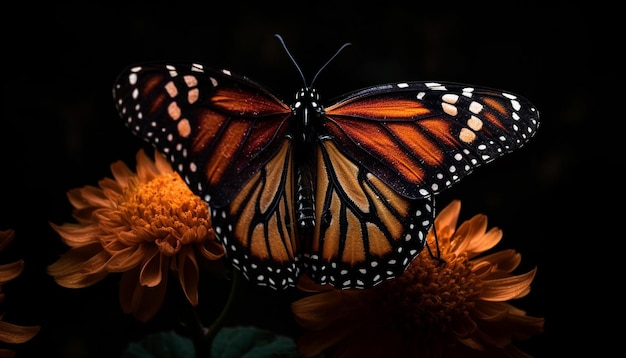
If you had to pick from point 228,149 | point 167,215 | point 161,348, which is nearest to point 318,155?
point 228,149

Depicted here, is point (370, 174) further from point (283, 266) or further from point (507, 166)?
point (507, 166)

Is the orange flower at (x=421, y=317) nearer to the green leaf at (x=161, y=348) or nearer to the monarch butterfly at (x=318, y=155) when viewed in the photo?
the monarch butterfly at (x=318, y=155)

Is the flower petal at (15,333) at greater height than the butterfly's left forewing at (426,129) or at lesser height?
lesser

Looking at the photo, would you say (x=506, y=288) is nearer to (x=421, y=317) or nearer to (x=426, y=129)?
(x=421, y=317)

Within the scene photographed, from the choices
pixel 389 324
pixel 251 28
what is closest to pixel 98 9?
pixel 251 28

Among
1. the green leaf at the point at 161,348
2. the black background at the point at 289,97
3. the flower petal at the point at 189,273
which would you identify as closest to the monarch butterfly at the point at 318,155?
the flower petal at the point at 189,273

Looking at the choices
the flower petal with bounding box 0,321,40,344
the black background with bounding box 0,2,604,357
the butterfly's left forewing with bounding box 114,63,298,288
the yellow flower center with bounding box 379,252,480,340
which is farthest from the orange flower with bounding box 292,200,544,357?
the black background with bounding box 0,2,604,357

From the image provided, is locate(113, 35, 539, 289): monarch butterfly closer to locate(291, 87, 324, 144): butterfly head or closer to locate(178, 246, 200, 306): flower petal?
locate(291, 87, 324, 144): butterfly head

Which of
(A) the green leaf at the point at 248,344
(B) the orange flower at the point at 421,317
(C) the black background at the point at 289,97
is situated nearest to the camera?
(B) the orange flower at the point at 421,317
